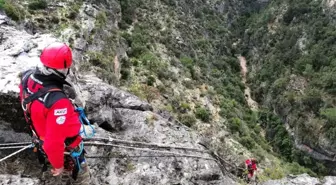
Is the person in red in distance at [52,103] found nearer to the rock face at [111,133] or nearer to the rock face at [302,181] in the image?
the rock face at [111,133]

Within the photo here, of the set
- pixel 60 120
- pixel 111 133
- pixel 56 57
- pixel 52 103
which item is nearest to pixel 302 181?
pixel 111 133

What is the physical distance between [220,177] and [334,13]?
67973mm

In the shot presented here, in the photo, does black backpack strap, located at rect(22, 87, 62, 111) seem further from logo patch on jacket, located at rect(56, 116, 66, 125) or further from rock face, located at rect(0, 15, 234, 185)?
rock face, located at rect(0, 15, 234, 185)

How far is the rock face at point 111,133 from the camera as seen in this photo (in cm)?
898

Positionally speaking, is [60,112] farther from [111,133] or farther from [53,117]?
[111,133]

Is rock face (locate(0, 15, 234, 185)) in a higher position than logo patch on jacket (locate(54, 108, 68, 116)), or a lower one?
lower

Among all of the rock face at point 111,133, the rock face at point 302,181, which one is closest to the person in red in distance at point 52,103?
the rock face at point 111,133

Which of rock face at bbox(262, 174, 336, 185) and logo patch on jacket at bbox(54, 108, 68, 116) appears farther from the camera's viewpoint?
rock face at bbox(262, 174, 336, 185)

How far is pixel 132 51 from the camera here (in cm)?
4066

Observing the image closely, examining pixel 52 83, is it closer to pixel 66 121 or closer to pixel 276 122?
pixel 66 121

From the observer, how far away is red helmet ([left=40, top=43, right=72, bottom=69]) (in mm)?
6418

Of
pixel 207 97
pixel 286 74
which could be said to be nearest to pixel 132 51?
pixel 207 97

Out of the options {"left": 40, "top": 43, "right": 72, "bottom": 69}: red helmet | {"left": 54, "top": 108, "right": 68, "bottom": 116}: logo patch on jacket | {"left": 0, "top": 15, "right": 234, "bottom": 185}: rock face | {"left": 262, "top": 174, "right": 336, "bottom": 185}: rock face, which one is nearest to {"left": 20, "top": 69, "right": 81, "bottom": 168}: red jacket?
{"left": 54, "top": 108, "right": 68, "bottom": 116}: logo patch on jacket

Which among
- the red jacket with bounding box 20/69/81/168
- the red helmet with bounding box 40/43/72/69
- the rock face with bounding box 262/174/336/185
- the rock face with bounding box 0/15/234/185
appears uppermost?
the red helmet with bounding box 40/43/72/69
